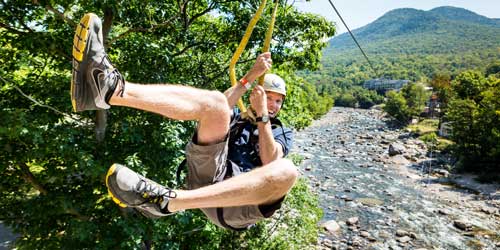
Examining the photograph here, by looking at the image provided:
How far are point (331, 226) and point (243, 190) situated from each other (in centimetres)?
1366

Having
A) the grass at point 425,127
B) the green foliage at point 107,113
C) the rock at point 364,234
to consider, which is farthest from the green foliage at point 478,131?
the green foliage at point 107,113

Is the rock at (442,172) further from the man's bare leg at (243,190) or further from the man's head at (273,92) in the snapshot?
the man's bare leg at (243,190)

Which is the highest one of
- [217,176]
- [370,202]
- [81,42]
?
[81,42]

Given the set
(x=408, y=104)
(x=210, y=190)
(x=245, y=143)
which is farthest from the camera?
(x=408, y=104)

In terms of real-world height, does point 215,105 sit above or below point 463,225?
above

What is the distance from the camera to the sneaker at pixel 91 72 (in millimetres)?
2027

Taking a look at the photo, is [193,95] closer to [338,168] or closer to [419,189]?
[419,189]

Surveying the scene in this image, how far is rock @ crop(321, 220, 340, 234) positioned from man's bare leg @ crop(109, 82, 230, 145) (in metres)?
13.4

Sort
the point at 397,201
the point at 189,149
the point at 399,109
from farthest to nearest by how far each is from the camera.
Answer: the point at 399,109 → the point at 397,201 → the point at 189,149

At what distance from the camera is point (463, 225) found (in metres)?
15.0

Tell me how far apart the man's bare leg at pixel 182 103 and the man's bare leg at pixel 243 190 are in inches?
15.3

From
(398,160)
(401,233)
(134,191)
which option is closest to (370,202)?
(401,233)

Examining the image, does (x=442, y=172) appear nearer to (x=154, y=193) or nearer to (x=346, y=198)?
(x=346, y=198)

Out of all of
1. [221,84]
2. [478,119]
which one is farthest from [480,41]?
[221,84]
